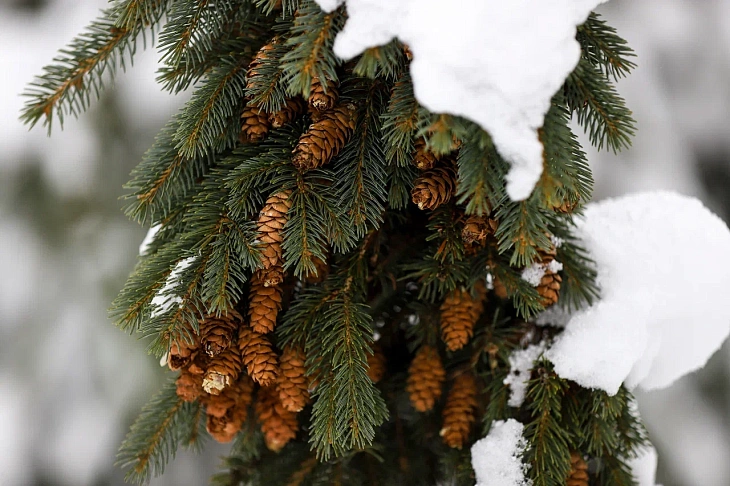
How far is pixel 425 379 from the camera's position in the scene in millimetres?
941

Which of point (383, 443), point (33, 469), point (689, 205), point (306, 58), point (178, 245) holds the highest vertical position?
point (689, 205)

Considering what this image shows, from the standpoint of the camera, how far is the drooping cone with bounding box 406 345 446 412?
3.08 ft

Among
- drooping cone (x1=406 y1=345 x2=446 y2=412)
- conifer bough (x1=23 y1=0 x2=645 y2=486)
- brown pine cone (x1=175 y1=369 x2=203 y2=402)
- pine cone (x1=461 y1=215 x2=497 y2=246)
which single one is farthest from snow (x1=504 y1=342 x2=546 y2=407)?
brown pine cone (x1=175 y1=369 x2=203 y2=402)

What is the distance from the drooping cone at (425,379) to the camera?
3.08 ft

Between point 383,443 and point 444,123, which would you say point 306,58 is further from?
point 383,443

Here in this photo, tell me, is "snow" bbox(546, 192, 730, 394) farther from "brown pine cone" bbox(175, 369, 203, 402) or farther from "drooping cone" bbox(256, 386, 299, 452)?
"brown pine cone" bbox(175, 369, 203, 402)

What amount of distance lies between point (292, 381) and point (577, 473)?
48 cm

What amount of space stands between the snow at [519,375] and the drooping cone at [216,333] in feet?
1.47

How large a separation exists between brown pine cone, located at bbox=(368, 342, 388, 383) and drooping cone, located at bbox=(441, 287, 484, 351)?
13 cm

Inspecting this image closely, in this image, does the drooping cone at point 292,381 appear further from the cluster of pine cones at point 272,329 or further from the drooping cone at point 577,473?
the drooping cone at point 577,473

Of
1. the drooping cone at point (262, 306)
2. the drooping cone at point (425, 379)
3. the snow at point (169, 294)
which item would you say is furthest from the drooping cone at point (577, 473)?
the snow at point (169, 294)

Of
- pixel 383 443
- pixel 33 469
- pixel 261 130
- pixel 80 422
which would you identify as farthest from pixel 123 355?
pixel 261 130

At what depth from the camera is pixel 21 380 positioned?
2582 mm

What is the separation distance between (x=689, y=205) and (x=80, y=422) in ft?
8.56
